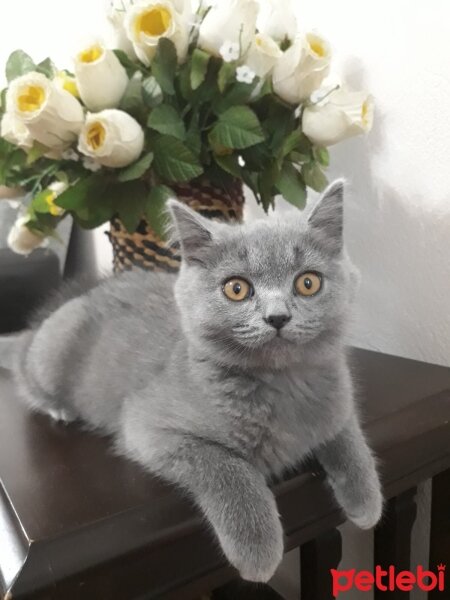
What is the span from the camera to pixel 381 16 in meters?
0.78

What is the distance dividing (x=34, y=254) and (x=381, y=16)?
821 millimetres

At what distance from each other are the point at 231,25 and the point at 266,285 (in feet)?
1.23

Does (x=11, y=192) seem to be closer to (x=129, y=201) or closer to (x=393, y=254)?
(x=129, y=201)

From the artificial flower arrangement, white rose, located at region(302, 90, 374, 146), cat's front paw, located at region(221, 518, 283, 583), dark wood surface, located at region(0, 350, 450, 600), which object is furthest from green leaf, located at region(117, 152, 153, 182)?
cat's front paw, located at region(221, 518, 283, 583)

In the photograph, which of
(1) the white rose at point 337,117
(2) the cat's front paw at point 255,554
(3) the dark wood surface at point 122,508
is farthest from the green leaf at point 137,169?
(2) the cat's front paw at point 255,554

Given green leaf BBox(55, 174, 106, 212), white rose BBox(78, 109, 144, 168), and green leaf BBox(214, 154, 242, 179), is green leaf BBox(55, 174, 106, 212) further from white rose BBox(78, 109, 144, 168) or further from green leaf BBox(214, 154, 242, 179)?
green leaf BBox(214, 154, 242, 179)

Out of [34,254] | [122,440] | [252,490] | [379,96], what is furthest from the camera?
[34,254]

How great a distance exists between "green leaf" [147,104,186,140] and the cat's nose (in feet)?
1.08

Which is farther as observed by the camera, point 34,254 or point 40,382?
point 34,254

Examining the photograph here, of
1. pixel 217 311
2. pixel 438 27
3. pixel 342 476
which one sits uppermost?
pixel 438 27

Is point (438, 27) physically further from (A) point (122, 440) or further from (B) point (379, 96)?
(A) point (122, 440)

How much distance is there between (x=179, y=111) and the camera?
0.70m

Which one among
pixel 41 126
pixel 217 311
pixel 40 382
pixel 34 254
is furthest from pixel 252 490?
pixel 34 254

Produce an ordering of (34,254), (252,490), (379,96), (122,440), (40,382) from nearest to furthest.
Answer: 1. (252,490)
2. (122,440)
3. (40,382)
4. (379,96)
5. (34,254)
